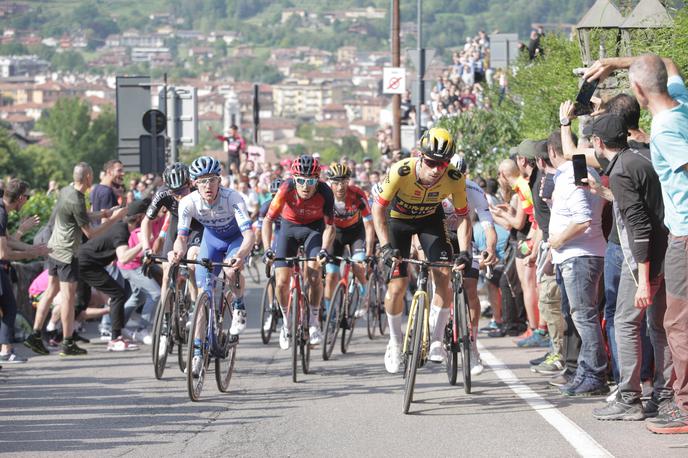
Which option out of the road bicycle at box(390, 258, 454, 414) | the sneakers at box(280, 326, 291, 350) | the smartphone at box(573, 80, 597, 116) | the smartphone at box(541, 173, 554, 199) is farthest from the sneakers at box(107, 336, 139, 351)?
the smartphone at box(573, 80, 597, 116)

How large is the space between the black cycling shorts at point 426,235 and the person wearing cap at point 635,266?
1.85 metres

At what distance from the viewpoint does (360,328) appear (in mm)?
16938

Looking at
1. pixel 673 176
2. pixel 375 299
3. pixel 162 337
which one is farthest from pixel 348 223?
pixel 673 176

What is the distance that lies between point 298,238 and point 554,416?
4.67 meters

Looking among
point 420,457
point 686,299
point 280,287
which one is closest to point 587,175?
point 686,299

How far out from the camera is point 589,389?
10.3 m

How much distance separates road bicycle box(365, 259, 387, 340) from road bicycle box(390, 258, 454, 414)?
203 inches

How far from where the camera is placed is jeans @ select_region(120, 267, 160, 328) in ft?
49.3

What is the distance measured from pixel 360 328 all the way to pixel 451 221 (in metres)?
4.45

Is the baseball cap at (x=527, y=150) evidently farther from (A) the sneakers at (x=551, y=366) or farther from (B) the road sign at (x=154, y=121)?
(B) the road sign at (x=154, y=121)

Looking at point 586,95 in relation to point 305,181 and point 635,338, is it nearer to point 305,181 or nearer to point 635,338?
point 635,338

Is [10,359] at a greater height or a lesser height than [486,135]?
lesser

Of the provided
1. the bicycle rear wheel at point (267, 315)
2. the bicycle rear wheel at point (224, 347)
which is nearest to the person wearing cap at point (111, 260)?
the bicycle rear wheel at point (267, 315)

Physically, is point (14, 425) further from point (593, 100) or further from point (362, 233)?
point (362, 233)
